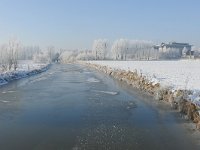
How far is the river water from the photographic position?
12641 millimetres

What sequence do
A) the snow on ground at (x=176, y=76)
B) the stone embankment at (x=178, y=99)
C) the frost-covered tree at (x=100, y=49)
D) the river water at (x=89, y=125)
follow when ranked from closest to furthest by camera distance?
the river water at (x=89, y=125) → the stone embankment at (x=178, y=99) → the snow on ground at (x=176, y=76) → the frost-covered tree at (x=100, y=49)

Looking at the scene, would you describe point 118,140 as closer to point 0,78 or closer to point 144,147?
point 144,147

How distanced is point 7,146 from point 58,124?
394cm

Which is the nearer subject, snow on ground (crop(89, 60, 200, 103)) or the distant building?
snow on ground (crop(89, 60, 200, 103))

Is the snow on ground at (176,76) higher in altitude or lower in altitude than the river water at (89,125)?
higher

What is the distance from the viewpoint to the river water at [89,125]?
12.6 m

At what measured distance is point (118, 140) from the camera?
43.3 feet

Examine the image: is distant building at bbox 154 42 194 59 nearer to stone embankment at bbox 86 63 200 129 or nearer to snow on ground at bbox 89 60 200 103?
snow on ground at bbox 89 60 200 103

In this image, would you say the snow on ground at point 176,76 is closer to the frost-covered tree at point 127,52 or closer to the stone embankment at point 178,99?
the stone embankment at point 178,99

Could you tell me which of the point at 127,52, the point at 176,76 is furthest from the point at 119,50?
the point at 176,76

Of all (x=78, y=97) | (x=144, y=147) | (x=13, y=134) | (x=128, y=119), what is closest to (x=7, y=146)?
(x=13, y=134)

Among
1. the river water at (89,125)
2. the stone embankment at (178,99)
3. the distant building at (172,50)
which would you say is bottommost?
the river water at (89,125)

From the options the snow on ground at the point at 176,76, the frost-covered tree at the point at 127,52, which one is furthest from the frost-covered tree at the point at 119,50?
the snow on ground at the point at 176,76

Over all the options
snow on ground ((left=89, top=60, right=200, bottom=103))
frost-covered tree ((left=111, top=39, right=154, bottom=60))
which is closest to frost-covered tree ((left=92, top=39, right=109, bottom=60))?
frost-covered tree ((left=111, top=39, right=154, bottom=60))
